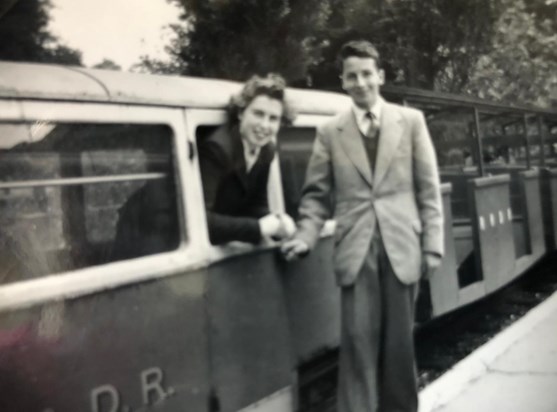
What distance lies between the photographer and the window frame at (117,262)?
139 centimetres

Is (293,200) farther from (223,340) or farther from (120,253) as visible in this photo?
(120,253)

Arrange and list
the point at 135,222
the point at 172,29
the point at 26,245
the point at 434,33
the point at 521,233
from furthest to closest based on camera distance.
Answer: the point at 521,233, the point at 434,33, the point at 135,222, the point at 172,29, the point at 26,245

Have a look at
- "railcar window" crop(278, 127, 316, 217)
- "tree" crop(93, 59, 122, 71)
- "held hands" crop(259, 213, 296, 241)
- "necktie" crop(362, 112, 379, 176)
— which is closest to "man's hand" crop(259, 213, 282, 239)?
"held hands" crop(259, 213, 296, 241)

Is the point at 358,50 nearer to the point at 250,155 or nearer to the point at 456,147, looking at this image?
the point at 250,155

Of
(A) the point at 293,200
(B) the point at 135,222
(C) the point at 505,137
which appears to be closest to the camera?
(B) the point at 135,222

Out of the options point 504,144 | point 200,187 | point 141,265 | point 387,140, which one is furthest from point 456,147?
point 141,265

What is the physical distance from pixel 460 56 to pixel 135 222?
40.8 inches

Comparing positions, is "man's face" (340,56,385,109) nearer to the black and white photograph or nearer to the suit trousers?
the black and white photograph

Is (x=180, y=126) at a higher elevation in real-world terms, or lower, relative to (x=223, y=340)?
higher

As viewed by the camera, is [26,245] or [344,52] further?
[344,52]

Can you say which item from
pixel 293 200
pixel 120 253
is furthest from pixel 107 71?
pixel 293 200

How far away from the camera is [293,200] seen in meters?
2.18

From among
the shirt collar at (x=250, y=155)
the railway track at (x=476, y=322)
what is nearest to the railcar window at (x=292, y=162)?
the shirt collar at (x=250, y=155)

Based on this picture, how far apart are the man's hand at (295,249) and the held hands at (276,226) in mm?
38
